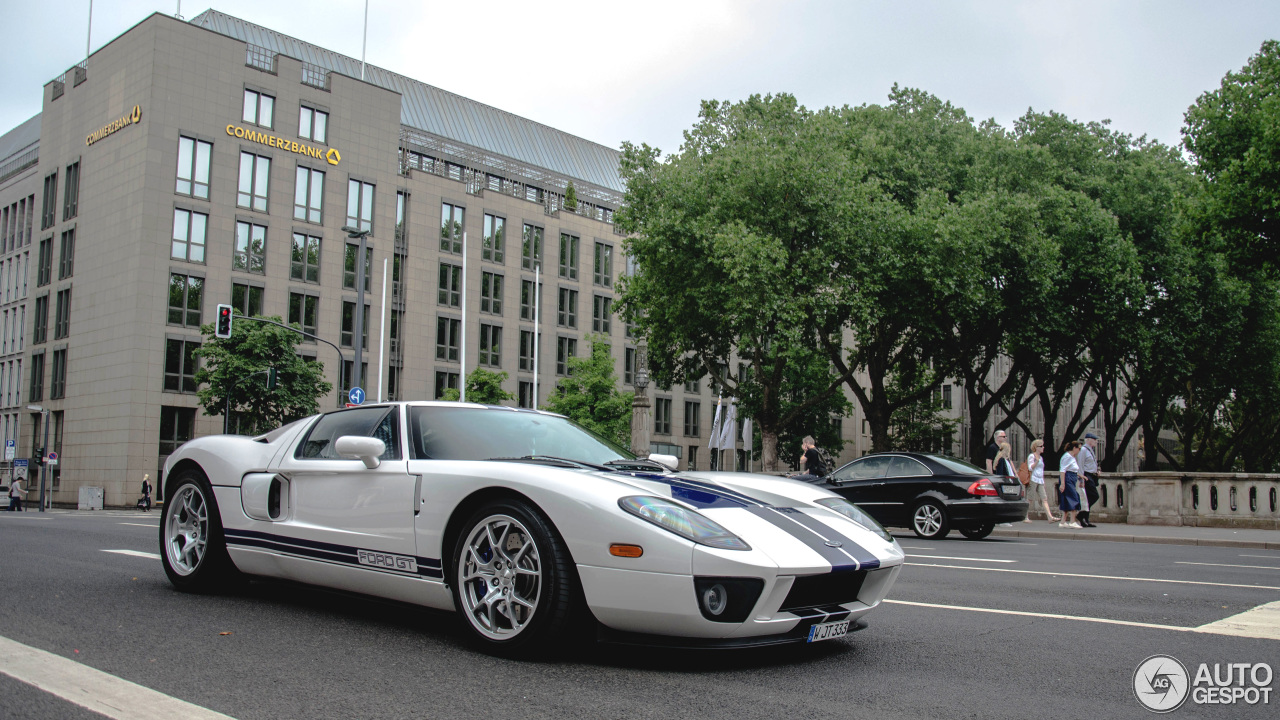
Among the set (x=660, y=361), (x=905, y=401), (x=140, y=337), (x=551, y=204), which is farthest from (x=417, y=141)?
(x=905, y=401)

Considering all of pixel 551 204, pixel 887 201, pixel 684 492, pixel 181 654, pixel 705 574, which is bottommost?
pixel 181 654

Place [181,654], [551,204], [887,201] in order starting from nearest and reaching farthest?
[181,654], [887,201], [551,204]

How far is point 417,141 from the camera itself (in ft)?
189

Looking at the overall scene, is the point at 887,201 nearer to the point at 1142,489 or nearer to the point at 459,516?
the point at 1142,489

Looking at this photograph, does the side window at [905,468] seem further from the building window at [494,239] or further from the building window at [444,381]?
the building window at [494,239]

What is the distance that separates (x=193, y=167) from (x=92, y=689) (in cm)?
4793

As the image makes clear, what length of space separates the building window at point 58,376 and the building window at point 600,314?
29.2m

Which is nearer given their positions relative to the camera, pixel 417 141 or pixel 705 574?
pixel 705 574

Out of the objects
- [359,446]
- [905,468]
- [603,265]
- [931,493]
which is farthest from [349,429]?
[603,265]

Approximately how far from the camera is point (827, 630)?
447 centimetres

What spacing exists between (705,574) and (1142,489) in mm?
20670

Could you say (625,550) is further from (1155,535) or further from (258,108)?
(258,108)

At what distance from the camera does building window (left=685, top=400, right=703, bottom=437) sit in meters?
71.4

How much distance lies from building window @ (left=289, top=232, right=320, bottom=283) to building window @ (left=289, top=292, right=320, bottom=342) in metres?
0.89
